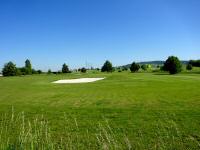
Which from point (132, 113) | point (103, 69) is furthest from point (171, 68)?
point (132, 113)

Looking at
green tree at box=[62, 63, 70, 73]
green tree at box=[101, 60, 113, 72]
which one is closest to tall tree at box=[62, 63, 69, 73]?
green tree at box=[62, 63, 70, 73]

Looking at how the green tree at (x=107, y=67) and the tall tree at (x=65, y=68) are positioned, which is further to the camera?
the tall tree at (x=65, y=68)

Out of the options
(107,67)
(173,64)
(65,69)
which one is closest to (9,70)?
(65,69)

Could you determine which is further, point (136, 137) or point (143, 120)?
point (143, 120)

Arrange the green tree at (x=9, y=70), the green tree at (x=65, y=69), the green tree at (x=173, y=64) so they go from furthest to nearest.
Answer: the green tree at (x=65, y=69) < the green tree at (x=9, y=70) < the green tree at (x=173, y=64)

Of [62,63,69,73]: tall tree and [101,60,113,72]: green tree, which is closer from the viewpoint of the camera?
[101,60,113,72]: green tree

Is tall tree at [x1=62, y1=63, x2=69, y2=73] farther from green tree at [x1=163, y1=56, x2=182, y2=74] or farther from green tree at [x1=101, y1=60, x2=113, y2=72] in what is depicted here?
green tree at [x1=163, y1=56, x2=182, y2=74]

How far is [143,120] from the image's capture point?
1094cm

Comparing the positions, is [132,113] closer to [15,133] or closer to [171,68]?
[15,133]

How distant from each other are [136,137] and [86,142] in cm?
157

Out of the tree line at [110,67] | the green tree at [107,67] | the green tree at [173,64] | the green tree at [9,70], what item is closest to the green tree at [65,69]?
the tree line at [110,67]

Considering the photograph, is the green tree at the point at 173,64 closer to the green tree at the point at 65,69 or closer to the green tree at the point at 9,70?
the green tree at the point at 65,69

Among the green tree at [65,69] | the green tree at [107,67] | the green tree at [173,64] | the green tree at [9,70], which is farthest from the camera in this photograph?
the green tree at [65,69]

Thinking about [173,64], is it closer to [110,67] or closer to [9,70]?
Result: [110,67]
